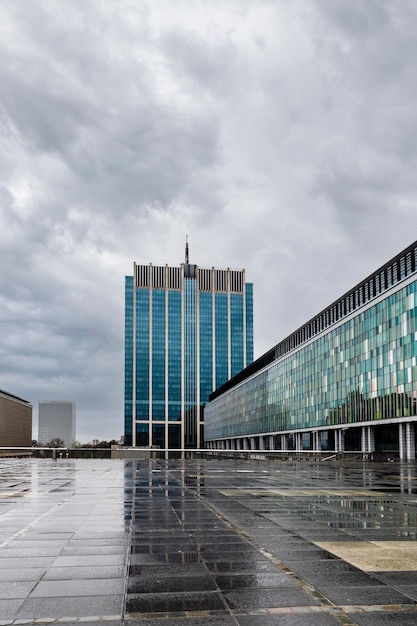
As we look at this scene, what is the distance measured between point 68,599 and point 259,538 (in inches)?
218

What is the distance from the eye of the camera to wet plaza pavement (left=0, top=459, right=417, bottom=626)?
7129mm

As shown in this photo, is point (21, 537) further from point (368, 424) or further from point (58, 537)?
point (368, 424)

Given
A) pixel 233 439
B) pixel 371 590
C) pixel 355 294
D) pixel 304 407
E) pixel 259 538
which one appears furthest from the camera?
pixel 233 439

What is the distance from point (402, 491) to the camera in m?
25.3

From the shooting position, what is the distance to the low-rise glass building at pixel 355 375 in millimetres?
73438

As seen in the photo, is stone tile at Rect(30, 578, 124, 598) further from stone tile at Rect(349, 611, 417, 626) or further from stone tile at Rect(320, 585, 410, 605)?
stone tile at Rect(349, 611, 417, 626)

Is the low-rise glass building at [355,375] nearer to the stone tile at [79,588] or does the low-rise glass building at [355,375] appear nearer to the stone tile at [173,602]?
the stone tile at [79,588]

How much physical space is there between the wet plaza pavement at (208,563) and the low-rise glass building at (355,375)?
190 ft

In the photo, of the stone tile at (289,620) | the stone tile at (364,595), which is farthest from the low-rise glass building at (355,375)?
the stone tile at (289,620)

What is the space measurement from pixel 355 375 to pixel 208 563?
82317 millimetres

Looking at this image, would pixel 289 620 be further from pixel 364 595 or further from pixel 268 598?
pixel 364 595

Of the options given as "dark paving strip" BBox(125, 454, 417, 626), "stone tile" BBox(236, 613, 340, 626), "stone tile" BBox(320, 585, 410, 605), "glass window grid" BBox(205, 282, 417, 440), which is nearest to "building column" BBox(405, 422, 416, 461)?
"glass window grid" BBox(205, 282, 417, 440)

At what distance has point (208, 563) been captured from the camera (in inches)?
388

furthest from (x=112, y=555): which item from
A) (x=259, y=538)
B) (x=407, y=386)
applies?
(x=407, y=386)
